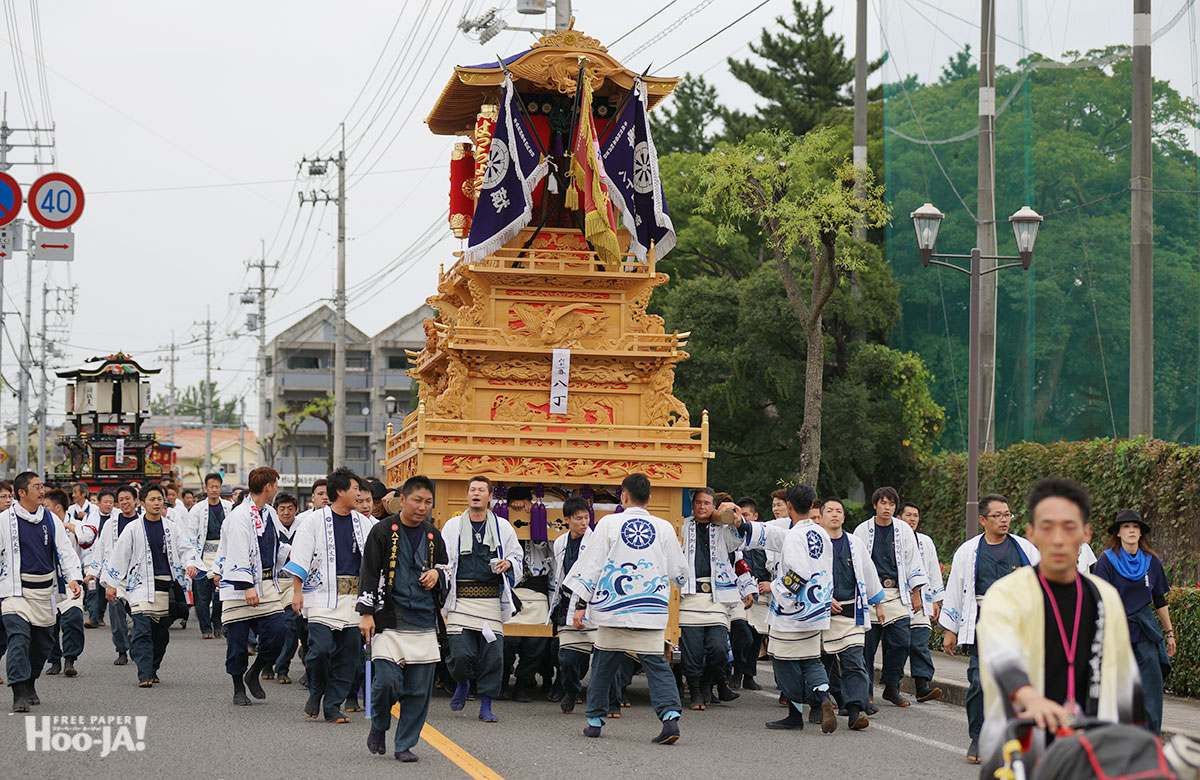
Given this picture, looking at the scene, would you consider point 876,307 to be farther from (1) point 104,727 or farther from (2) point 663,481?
(1) point 104,727

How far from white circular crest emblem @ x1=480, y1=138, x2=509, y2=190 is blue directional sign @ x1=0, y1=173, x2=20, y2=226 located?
A: 472 centimetres

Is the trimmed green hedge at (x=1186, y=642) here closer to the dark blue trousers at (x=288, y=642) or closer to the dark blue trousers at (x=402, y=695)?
the dark blue trousers at (x=402, y=695)

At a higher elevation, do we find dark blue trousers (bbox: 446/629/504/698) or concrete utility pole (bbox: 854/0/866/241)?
concrete utility pole (bbox: 854/0/866/241)

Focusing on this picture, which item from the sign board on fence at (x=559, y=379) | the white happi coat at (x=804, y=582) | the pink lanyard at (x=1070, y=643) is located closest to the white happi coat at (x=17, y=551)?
the sign board on fence at (x=559, y=379)

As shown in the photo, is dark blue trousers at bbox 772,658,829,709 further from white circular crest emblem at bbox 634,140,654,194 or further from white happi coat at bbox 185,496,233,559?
white happi coat at bbox 185,496,233,559

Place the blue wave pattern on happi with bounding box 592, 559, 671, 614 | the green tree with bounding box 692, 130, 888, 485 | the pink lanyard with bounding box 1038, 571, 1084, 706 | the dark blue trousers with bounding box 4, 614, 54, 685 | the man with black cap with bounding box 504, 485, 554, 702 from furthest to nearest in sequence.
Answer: the green tree with bounding box 692, 130, 888, 485
the man with black cap with bounding box 504, 485, 554, 702
the dark blue trousers with bounding box 4, 614, 54, 685
the blue wave pattern on happi with bounding box 592, 559, 671, 614
the pink lanyard with bounding box 1038, 571, 1084, 706

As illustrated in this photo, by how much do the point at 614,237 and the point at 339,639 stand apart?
19.3ft

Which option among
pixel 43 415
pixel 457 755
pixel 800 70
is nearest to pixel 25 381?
pixel 43 415

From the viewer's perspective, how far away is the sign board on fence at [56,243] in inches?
598

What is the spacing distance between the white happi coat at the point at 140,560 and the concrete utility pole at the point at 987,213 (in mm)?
12623

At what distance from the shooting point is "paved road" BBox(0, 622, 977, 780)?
342 inches

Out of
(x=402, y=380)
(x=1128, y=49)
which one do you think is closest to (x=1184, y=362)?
(x=1128, y=49)

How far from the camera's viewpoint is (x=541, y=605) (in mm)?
12750

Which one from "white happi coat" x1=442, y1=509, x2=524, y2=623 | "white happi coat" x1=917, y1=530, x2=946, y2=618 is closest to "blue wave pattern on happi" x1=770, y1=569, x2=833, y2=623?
"white happi coat" x1=917, y1=530, x2=946, y2=618
